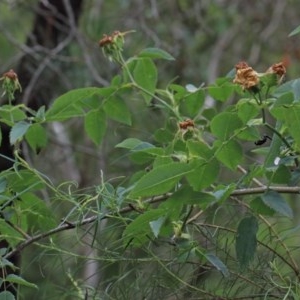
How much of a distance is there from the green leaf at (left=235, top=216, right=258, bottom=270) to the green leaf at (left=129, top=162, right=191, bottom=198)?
0.09 metres

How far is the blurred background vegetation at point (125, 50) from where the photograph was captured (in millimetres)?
2711

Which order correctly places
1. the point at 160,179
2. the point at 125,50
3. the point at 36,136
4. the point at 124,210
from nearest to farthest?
the point at 160,179 < the point at 124,210 < the point at 36,136 < the point at 125,50

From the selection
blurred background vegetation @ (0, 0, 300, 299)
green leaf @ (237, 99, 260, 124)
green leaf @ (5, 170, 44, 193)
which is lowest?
blurred background vegetation @ (0, 0, 300, 299)

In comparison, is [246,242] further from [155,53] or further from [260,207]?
[155,53]

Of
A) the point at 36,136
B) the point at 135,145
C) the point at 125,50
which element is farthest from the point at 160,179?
the point at 125,50

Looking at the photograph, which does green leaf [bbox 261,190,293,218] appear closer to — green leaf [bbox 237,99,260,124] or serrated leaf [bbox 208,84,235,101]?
green leaf [bbox 237,99,260,124]

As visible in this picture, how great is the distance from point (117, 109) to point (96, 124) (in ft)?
0.10

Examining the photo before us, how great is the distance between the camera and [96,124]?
975 millimetres

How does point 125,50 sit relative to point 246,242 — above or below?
below

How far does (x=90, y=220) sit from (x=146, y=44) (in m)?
2.15

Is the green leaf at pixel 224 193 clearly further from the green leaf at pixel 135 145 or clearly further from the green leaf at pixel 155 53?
the green leaf at pixel 155 53

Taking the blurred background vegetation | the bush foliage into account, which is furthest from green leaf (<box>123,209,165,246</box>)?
the blurred background vegetation

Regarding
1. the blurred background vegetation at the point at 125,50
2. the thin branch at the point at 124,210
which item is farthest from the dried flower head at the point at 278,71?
the blurred background vegetation at the point at 125,50

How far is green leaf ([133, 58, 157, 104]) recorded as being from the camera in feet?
3.25
